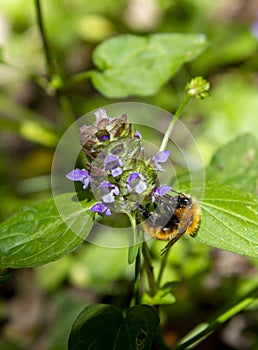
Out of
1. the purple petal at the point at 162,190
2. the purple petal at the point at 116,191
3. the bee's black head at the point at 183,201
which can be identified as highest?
the purple petal at the point at 162,190

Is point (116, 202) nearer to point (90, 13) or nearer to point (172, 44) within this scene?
point (172, 44)

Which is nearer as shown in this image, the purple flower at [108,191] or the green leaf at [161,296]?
the purple flower at [108,191]

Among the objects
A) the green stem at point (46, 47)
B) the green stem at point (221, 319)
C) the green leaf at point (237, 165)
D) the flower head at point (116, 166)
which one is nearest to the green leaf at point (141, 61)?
the green stem at point (46, 47)

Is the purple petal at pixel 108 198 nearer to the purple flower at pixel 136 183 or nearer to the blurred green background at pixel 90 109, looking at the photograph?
the purple flower at pixel 136 183

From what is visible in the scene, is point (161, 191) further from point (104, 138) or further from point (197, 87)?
point (197, 87)

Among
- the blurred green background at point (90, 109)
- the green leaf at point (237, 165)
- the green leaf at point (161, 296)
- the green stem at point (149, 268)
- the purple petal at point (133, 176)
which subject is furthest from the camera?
the blurred green background at point (90, 109)

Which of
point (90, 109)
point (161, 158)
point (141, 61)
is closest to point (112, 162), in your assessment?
point (161, 158)

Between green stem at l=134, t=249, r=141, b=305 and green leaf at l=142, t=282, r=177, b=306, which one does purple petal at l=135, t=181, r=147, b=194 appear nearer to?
green stem at l=134, t=249, r=141, b=305

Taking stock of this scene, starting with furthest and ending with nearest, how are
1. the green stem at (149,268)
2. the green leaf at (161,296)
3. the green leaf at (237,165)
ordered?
the green leaf at (237,165)
the green leaf at (161,296)
the green stem at (149,268)

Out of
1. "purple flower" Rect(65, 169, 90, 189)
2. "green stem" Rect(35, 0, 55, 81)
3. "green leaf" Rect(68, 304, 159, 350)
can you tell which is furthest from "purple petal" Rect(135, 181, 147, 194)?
"green stem" Rect(35, 0, 55, 81)
